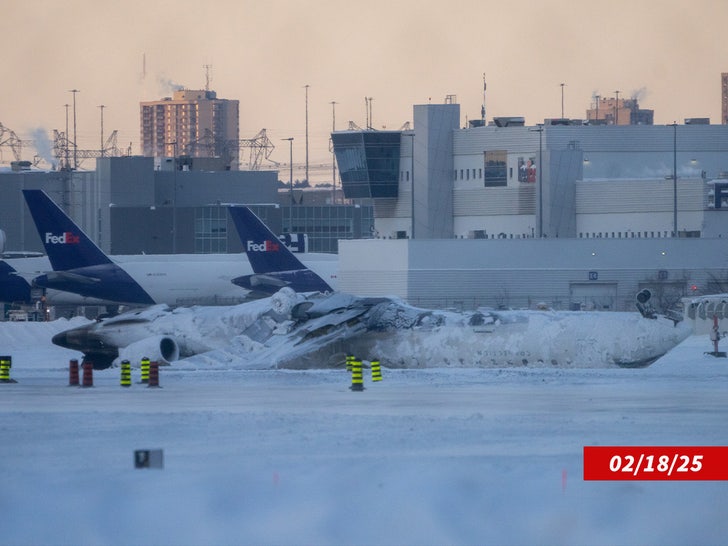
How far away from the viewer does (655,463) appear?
67.0ft

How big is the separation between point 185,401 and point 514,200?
69.2 metres

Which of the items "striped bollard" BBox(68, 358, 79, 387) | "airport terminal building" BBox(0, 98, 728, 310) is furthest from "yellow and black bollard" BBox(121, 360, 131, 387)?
"airport terminal building" BBox(0, 98, 728, 310)

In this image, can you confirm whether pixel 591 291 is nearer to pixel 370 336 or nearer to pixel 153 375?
pixel 370 336

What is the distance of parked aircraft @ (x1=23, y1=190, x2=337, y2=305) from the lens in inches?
2960

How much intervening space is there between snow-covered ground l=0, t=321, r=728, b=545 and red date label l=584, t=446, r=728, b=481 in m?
0.40

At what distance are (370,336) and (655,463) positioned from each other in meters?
20.2

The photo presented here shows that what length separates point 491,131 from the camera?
99.0 m

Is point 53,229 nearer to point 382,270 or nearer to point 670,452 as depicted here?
point 382,270

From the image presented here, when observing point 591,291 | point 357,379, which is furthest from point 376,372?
point 591,291

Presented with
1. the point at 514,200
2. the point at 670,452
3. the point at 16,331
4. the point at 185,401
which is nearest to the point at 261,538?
the point at 670,452

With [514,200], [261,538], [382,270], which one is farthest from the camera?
[514,200]

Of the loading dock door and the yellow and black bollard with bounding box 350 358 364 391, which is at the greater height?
the loading dock door

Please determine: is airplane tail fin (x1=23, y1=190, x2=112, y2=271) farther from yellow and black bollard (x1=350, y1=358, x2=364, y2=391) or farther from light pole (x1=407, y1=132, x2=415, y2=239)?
yellow and black bollard (x1=350, y1=358, x2=364, y2=391)

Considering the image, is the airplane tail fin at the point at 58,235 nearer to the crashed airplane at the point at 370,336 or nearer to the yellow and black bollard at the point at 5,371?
the crashed airplane at the point at 370,336
